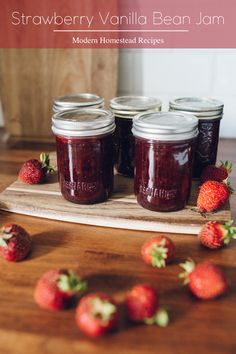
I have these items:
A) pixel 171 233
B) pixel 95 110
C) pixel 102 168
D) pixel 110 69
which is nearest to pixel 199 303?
pixel 171 233

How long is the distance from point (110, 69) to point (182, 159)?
1.70 ft

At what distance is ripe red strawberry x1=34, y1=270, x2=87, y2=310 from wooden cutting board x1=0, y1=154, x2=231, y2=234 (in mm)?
195

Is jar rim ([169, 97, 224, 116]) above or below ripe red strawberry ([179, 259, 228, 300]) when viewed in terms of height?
above

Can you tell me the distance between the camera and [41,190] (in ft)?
2.53

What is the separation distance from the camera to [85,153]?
0.66m

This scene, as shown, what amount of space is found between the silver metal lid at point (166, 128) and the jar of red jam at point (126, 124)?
105 mm

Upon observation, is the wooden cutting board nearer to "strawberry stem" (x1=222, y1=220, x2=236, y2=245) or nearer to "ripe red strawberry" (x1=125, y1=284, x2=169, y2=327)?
"strawberry stem" (x1=222, y1=220, x2=236, y2=245)

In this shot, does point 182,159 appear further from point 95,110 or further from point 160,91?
point 160,91

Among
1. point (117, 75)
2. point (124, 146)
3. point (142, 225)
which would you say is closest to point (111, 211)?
point (142, 225)

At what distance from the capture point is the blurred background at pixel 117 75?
3.50ft

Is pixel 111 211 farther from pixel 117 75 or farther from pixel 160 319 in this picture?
pixel 117 75

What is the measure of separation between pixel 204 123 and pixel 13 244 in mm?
409

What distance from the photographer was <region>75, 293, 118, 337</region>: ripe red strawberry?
17.1 inches

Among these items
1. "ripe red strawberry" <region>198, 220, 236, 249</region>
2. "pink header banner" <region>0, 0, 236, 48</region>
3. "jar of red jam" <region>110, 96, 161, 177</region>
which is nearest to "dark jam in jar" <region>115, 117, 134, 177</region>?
"jar of red jam" <region>110, 96, 161, 177</region>
